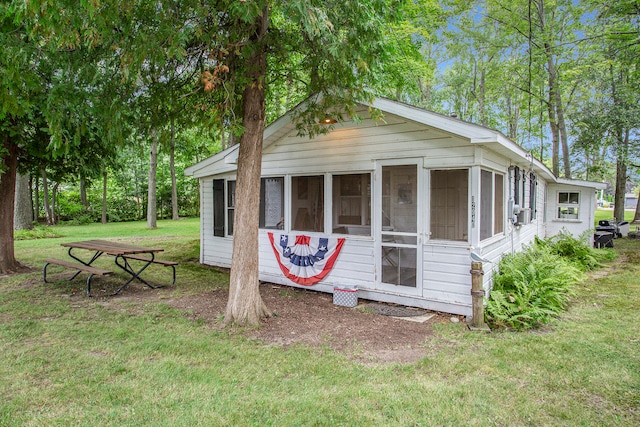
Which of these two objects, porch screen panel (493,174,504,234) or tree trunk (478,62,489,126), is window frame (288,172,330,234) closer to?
porch screen panel (493,174,504,234)

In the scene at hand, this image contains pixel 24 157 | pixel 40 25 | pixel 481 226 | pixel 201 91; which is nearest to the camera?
pixel 40 25

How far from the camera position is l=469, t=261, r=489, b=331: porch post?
4.51 m

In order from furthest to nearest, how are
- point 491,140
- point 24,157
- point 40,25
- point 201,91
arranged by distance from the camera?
1. point 24,157
2. point 201,91
3. point 491,140
4. point 40,25


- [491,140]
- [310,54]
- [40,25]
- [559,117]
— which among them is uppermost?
[559,117]

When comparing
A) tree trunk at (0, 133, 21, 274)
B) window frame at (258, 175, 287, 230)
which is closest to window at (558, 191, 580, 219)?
window frame at (258, 175, 287, 230)

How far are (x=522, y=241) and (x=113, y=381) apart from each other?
7880mm

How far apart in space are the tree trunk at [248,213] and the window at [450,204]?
2.43 m

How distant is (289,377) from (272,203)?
4.14 m

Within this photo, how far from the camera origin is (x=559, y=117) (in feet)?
50.6

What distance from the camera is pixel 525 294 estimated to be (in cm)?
507

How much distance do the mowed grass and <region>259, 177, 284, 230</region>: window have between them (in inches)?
99.1

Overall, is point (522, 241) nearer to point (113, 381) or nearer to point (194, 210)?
point (113, 381)

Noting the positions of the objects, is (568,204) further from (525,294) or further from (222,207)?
(222,207)

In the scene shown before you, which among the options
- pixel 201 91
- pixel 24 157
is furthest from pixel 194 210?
pixel 201 91
